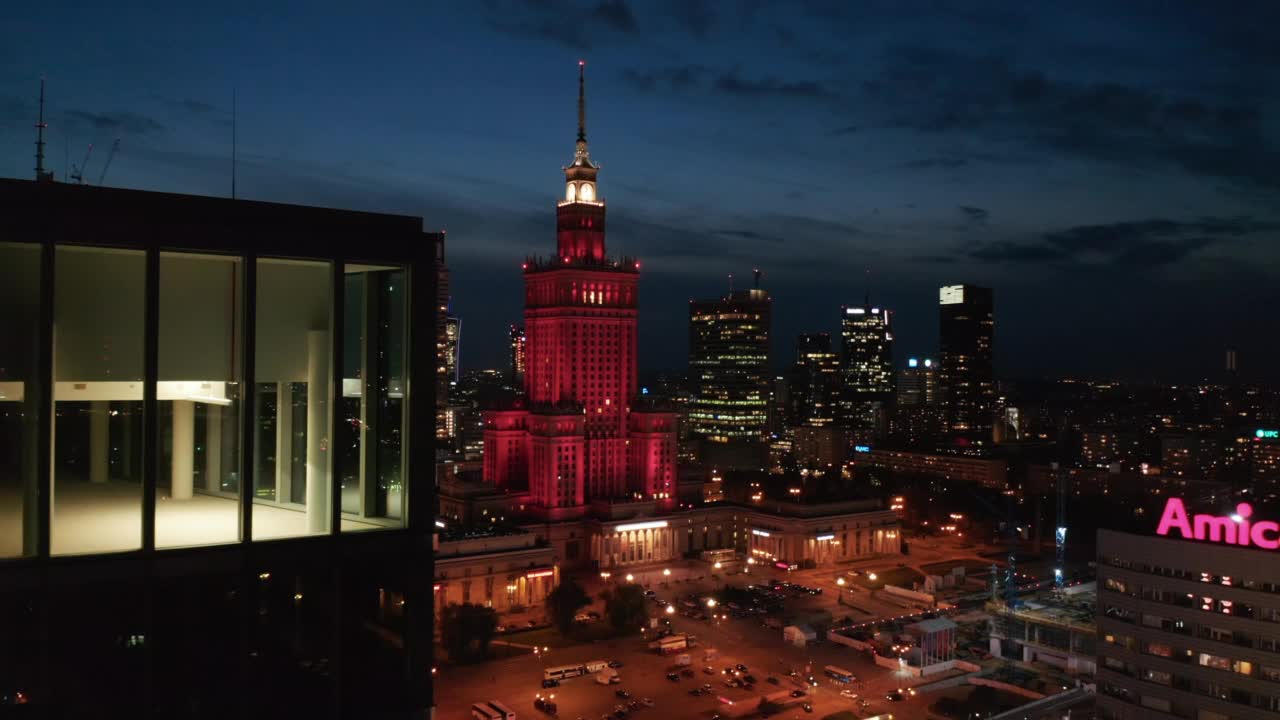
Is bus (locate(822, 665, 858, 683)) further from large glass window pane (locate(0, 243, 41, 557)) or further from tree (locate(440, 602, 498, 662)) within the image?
large glass window pane (locate(0, 243, 41, 557))

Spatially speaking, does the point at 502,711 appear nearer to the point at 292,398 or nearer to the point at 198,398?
the point at 292,398

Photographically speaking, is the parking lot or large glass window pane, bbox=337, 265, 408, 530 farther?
the parking lot

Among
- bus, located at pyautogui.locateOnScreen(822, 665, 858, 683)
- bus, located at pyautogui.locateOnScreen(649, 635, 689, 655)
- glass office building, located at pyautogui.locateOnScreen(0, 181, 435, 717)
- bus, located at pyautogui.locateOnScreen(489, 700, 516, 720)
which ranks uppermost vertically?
glass office building, located at pyautogui.locateOnScreen(0, 181, 435, 717)

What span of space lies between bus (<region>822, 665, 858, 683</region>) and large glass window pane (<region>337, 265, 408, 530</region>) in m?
53.7

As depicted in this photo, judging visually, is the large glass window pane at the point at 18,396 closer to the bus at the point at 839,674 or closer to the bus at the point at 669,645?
the bus at the point at 839,674

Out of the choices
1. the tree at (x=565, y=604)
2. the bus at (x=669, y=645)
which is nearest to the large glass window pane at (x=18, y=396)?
the bus at (x=669, y=645)

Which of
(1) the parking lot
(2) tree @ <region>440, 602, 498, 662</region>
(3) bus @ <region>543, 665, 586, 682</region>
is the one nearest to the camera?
(1) the parking lot

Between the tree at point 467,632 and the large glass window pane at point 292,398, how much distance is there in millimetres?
53590

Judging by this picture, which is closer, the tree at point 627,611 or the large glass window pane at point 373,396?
the large glass window pane at point 373,396

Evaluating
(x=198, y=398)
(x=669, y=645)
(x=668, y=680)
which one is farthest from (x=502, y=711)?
(x=198, y=398)

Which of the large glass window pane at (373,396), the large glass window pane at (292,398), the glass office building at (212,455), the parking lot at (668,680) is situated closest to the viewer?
the glass office building at (212,455)

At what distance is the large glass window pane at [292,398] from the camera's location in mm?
11570

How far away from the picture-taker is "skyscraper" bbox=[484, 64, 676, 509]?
99.2 m

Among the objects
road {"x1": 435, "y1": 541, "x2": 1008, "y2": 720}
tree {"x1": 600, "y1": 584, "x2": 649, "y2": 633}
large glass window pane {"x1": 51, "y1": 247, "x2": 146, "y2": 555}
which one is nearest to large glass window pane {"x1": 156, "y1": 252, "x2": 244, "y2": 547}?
large glass window pane {"x1": 51, "y1": 247, "x2": 146, "y2": 555}
